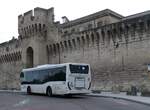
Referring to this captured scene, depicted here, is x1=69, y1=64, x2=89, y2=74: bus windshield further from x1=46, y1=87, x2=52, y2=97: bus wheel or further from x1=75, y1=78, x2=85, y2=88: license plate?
x1=46, y1=87, x2=52, y2=97: bus wheel

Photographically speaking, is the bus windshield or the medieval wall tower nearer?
the bus windshield

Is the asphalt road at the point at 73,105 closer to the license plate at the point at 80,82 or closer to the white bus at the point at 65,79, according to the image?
the white bus at the point at 65,79

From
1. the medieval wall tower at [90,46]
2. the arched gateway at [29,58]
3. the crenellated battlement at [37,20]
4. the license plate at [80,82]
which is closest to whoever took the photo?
the license plate at [80,82]

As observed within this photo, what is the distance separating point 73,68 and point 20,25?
24092mm

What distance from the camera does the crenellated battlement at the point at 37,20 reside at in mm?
39562

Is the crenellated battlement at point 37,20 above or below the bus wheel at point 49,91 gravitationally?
above

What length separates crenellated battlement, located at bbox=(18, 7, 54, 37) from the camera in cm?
3956

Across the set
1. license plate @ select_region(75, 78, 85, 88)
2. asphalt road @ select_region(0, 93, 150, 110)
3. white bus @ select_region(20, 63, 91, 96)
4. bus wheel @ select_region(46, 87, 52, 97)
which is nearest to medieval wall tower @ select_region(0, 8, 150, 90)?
white bus @ select_region(20, 63, 91, 96)

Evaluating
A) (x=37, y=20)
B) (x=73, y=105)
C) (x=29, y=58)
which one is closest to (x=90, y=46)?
(x=37, y=20)

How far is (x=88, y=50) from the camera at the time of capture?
103 ft

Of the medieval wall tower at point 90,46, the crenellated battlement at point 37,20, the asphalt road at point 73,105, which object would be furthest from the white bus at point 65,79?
the crenellated battlement at point 37,20

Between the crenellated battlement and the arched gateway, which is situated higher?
the crenellated battlement

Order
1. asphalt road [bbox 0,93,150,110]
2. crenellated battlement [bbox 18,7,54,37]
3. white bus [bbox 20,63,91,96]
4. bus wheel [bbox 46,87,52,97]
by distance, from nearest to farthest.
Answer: asphalt road [bbox 0,93,150,110] < white bus [bbox 20,63,91,96] < bus wheel [bbox 46,87,52,97] < crenellated battlement [bbox 18,7,54,37]

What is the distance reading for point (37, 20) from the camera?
→ 39594mm
